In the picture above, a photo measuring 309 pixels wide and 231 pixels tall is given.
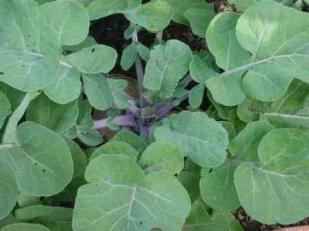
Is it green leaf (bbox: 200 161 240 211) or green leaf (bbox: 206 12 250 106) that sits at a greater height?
green leaf (bbox: 206 12 250 106)

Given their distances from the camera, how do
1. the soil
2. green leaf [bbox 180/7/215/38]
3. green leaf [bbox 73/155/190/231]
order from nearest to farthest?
green leaf [bbox 73/155/190/231]
green leaf [bbox 180/7/215/38]
the soil

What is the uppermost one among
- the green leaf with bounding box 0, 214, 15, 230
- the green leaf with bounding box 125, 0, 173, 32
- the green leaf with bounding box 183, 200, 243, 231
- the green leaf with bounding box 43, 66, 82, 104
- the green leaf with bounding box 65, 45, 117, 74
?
the green leaf with bounding box 125, 0, 173, 32

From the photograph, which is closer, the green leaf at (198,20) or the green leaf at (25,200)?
the green leaf at (25,200)

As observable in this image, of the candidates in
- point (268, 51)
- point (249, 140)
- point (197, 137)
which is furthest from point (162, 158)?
point (268, 51)

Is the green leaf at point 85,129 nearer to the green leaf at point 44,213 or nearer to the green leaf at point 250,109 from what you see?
the green leaf at point 44,213

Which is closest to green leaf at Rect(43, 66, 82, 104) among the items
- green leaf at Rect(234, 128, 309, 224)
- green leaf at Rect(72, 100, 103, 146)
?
green leaf at Rect(72, 100, 103, 146)

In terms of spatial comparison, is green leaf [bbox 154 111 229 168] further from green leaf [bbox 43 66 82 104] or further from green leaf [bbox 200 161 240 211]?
green leaf [bbox 43 66 82 104]

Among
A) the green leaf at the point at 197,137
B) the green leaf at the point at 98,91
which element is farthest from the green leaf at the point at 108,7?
the green leaf at the point at 197,137

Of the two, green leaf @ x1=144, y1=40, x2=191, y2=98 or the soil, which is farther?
the soil
